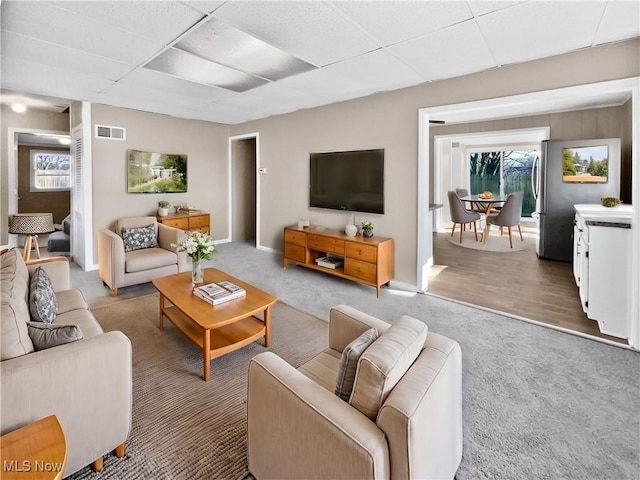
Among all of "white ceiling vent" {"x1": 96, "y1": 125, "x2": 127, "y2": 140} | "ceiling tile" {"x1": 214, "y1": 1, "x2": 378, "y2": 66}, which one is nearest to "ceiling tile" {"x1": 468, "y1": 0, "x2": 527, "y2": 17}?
"ceiling tile" {"x1": 214, "y1": 1, "x2": 378, "y2": 66}

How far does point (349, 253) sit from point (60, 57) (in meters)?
3.54

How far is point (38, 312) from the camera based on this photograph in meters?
1.87

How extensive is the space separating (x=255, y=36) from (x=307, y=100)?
81.0 inches

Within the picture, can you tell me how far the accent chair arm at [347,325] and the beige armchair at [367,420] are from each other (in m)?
0.28

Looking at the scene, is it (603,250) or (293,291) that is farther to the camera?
(293,291)

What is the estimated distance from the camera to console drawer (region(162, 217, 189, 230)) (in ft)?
17.8

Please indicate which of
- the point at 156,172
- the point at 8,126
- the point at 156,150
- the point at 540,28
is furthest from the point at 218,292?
the point at 8,126

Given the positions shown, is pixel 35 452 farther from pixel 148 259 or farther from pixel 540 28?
pixel 540 28

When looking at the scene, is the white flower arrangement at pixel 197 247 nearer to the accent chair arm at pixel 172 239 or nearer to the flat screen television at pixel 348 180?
the accent chair arm at pixel 172 239

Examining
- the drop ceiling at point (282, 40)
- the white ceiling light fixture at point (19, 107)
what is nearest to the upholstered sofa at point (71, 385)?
the drop ceiling at point (282, 40)

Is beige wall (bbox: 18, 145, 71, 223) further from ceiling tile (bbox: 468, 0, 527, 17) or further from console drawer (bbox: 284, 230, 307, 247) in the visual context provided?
ceiling tile (bbox: 468, 0, 527, 17)

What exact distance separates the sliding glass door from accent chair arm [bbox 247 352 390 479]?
10618 mm

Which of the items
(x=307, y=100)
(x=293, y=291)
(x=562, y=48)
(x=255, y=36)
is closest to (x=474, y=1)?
(x=562, y=48)

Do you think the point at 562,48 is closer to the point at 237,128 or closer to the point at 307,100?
the point at 307,100
